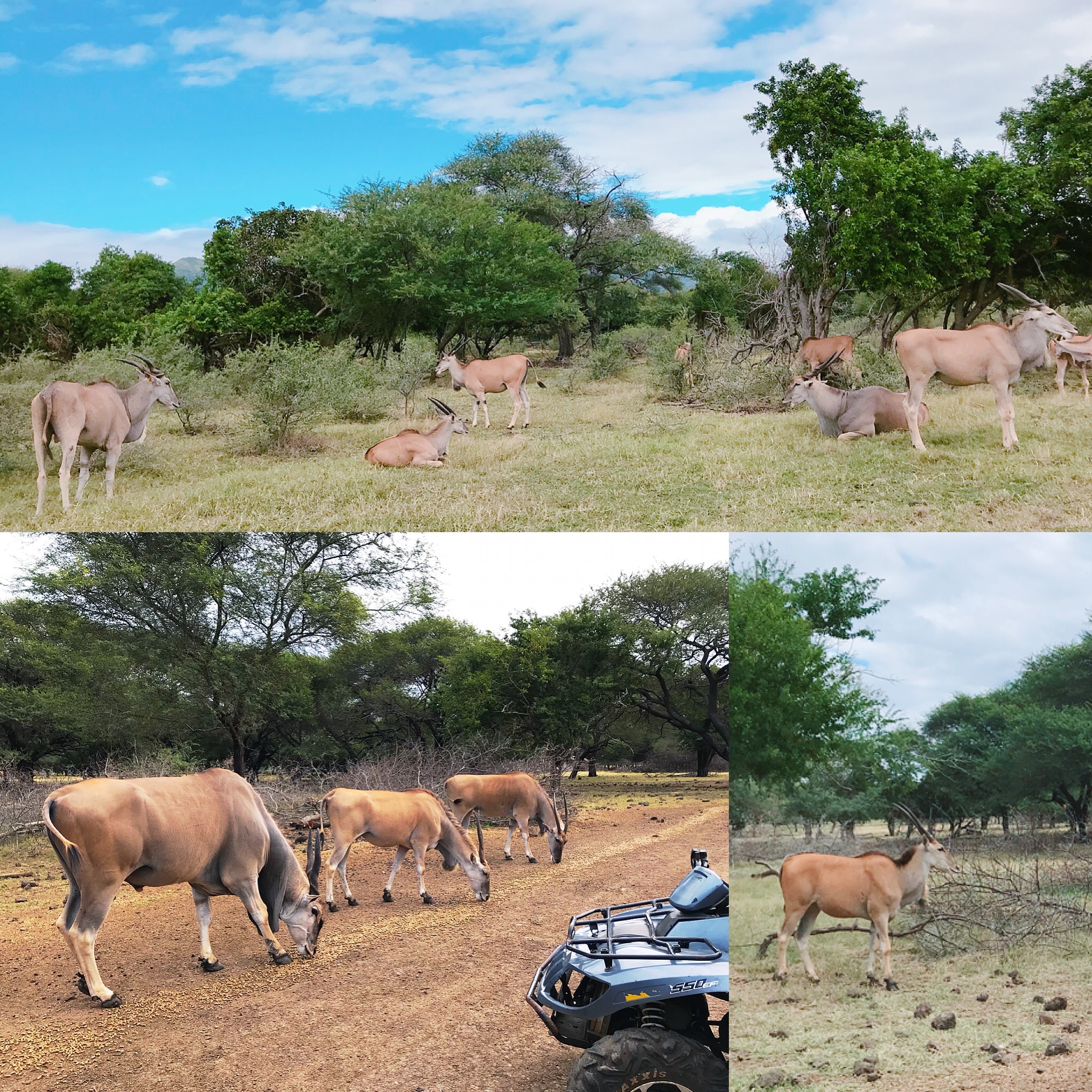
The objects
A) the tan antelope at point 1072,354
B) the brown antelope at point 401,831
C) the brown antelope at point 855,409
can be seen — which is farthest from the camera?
the tan antelope at point 1072,354

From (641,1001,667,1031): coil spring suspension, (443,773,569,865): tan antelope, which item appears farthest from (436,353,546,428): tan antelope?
(641,1001,667,1031): coil spring suspension

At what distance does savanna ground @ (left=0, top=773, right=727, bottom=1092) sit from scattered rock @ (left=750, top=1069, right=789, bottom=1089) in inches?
30.3

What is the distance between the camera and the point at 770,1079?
13.4 feet

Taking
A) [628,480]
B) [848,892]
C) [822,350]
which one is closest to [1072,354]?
[822,350]

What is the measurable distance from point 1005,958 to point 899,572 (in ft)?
5.53

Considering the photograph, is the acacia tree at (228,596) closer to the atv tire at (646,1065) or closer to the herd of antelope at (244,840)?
the herd of antelope at (244,840)

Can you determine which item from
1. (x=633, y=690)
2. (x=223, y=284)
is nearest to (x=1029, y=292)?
(x=223, y=284)

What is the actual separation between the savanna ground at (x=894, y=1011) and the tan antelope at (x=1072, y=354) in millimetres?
13220

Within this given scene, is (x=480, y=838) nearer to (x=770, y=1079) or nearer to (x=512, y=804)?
(x=512, y=804)

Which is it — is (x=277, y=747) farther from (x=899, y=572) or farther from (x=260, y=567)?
(x=899, y=572)

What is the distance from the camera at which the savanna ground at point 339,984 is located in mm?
4082

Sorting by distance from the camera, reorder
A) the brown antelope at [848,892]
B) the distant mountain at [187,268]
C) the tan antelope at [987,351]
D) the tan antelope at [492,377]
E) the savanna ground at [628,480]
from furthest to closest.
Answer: the distant mountain at [187,268], the tan antelope at [492,377], the tan antelope at [987,351], the savanna ground at [628,480], the brown antelope at [848,892]

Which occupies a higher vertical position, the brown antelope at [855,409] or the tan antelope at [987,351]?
the tan antelope at [987,351]

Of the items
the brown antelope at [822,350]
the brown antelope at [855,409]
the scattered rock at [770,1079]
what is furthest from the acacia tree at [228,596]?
the brown antelope at [822,350]
